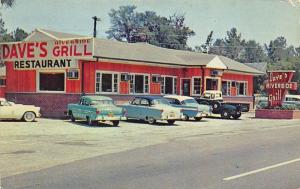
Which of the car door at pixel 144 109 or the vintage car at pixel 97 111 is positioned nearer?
the vintage car at pixel 97 111

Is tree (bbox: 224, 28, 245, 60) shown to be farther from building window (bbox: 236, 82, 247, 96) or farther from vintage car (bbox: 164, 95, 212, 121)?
vintage car (bbox: 164, 95, 212, 121)

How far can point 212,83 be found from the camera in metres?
39.3

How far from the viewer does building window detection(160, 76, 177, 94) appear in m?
36.2

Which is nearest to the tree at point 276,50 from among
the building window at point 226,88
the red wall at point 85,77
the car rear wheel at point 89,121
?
the building window at point 226,88

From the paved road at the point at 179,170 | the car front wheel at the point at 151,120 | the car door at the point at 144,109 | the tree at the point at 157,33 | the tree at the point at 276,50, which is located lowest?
the paved road at the point at 179,170

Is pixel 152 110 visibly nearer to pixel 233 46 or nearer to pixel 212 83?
pixel 212 83

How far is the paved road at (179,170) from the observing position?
351 inches

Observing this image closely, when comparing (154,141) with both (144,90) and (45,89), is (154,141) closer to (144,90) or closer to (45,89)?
(45,89)

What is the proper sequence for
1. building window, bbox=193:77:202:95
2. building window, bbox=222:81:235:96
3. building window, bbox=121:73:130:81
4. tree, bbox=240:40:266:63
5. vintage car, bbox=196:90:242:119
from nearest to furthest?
1. vintage car, bbox=196:90:242:119
2. building window, bbox=121:73:130:81
3. building window, bbox=193:77:202:95
4. building window, bbox=222:81:235:96
5. tree, bbox=240:40:266:63

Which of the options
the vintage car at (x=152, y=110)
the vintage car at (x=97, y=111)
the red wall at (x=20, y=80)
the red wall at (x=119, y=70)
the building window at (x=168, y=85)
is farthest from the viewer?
the building window at (x=168, y=85)

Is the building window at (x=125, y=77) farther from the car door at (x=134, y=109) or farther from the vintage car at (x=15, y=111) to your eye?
the vintage car at (x=15, y=111)

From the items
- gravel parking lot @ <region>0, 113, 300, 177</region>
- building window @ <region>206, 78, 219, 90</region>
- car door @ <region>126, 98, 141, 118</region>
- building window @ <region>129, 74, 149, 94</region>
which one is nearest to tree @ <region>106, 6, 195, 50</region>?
building window @ <region>206, 78, 219, 90</region>

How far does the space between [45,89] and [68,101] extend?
6.26 ft

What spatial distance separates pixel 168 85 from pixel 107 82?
23.6ft
